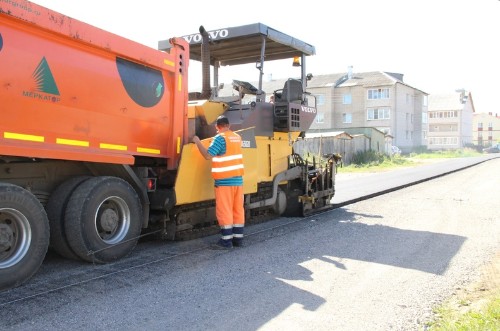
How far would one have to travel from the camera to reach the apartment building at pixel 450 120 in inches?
2960

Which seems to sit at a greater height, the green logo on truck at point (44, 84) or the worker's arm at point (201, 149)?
the green logo on truck at point (44, 84)

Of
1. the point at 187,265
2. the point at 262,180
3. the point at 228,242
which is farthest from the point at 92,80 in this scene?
the point at 262,180

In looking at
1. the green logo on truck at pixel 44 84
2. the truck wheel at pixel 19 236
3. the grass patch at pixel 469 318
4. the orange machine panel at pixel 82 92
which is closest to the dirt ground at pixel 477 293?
the grass patch at pixel 469 318

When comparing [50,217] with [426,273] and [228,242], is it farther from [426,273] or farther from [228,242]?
[426,273]

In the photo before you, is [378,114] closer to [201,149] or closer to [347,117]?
[347,117]

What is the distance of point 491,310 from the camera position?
3.52 metres

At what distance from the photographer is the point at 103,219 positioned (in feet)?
16.0

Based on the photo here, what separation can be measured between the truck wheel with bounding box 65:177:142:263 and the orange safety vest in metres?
1.05

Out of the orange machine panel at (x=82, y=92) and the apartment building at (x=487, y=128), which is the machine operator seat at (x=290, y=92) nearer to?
the orange machine panel at (x=82, y=92)

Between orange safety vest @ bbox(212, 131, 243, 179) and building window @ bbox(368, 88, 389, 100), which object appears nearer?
orange safety vest @ bbox(212, 131, 243, 179)

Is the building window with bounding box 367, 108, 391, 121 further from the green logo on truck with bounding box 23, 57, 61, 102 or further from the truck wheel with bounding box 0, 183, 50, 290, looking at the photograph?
the truck wheel with bounding box 0, 183, 50, 290

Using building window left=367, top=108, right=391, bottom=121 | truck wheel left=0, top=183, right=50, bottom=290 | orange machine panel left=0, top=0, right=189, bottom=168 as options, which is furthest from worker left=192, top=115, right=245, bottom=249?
building window left=367, top=108, right=391, bottom=121

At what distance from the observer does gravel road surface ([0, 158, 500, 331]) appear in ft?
11.4

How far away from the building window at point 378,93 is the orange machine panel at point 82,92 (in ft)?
153
